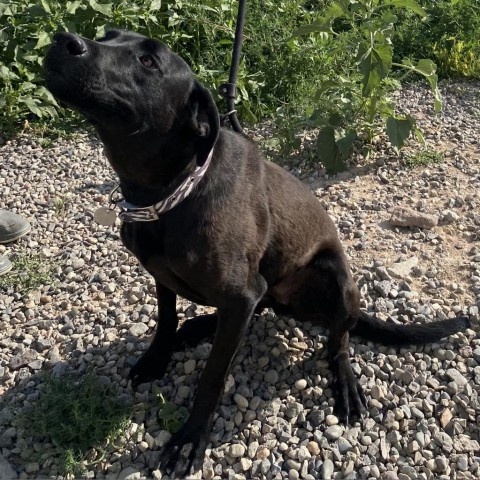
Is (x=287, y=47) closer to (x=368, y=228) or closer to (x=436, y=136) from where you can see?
(x=436, y=136)

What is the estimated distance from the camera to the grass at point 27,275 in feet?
12.6

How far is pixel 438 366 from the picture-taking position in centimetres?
315

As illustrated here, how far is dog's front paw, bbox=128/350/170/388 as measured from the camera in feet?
10.2

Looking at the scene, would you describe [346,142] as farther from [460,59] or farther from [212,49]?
[460,59]

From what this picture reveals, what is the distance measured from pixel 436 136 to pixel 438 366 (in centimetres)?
263

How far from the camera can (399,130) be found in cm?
459

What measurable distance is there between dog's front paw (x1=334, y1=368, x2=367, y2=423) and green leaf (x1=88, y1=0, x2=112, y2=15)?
399cm

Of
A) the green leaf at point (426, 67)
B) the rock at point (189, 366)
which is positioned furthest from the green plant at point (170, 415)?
the green leaf at point (426, 67)

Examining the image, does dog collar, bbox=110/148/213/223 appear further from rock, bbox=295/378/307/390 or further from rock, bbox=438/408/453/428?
rock, bbox=438/408/453/428

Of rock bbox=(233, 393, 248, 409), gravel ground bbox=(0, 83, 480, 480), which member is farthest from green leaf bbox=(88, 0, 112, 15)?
rock bbox=(233, 393, 248, 409)

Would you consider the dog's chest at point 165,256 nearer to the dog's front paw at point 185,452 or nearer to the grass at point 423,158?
the dog's front paw at point 185,452

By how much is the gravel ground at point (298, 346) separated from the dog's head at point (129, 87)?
4.34 ft

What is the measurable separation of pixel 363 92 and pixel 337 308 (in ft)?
6.63

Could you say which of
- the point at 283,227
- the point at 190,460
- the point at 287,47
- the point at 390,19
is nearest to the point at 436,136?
the point at 390,19
